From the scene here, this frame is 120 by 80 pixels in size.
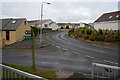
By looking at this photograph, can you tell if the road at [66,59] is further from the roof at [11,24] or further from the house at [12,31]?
the roof at [11,24]

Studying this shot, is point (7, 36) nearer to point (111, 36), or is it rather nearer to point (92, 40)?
point (92, 40)

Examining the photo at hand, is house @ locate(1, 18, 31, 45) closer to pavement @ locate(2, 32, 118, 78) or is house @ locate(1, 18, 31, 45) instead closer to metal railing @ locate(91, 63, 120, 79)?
pavement @ locate(2, 32, 118, 78)

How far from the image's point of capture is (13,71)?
3.46 meters

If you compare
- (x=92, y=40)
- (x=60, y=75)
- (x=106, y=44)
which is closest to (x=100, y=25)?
(x=92, y=40)

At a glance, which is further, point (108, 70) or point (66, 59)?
point (66, 59)

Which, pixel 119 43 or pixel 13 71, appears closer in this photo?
pixel 13 71

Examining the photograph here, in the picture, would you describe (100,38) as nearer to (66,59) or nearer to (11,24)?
(66,59)

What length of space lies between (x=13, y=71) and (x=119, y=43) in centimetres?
1669

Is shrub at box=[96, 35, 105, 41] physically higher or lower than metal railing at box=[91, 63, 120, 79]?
higher

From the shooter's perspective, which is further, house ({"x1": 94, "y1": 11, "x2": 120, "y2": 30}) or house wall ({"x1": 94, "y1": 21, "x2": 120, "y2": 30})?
house wall ({"x1": 94, "y1": 21, "x2": 120, "y2": 30})

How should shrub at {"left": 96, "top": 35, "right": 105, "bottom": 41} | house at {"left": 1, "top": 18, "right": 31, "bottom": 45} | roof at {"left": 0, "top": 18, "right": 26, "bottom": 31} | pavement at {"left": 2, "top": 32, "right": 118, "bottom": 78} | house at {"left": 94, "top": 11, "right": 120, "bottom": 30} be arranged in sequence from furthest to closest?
house at {"left": 94, "top": 11, "right": 120, "bottom": 30}, roof at {"left": 0, "top": 18, "right": 26, "bottom": 31}, house at {"left": 1, "top": 18, "right": 31, "bottom": 45}, shrub at {"left": 96, "top": 35, "right": 105, "bottom": 41}, pavement at {"left": 2, "top": 32, "right": 118, "bottom": 78}

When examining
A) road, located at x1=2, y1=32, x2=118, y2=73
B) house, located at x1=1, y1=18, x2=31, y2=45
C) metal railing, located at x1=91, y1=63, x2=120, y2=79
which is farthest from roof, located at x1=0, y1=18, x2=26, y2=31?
metal railing, located at x1=91, y1=63, x2=120, y2=79

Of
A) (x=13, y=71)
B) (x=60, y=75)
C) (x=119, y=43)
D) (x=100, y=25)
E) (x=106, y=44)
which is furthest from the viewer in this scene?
(x=100, y=25)

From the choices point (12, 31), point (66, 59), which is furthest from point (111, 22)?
point (66, 59)
